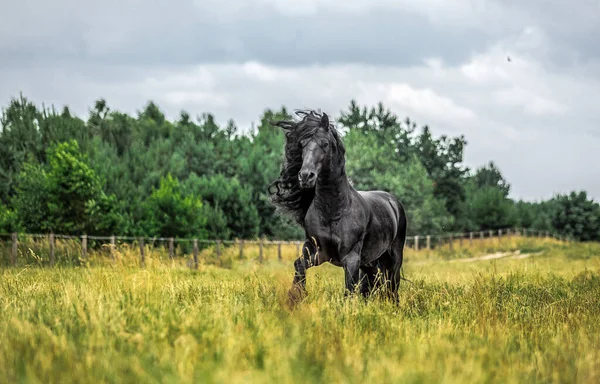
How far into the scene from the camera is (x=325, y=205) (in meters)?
8.38

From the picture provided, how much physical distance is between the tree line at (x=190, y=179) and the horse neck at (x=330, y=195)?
137cm

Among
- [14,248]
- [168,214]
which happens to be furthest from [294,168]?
[168,214]

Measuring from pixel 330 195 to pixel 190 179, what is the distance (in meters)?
35.7

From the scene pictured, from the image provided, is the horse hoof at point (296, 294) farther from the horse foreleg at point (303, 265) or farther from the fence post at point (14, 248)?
the fence post at point (14, 248)

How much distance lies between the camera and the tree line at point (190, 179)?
2686cm

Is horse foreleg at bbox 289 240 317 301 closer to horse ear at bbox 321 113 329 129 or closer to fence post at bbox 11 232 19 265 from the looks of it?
horse ear at bbox 321 113 329 129

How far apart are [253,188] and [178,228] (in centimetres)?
1687

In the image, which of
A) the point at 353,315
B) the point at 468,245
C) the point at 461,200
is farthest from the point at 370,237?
the point at 461,200

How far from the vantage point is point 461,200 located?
72.8 metres

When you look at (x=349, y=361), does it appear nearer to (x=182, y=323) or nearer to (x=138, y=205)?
(x=182, y=323)

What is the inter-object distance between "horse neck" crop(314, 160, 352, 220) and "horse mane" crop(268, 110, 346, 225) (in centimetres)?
35

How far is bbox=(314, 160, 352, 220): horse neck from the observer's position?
8367 mm

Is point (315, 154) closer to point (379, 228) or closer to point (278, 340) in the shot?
point (379, 228)

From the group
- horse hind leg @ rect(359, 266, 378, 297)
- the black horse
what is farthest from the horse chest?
horse hind leg @ rect(359, 266, 378, 297)
